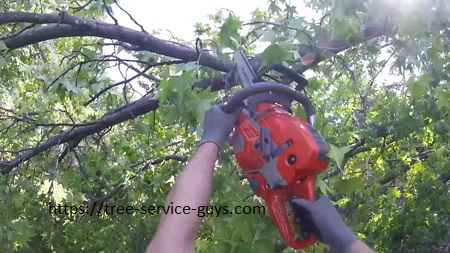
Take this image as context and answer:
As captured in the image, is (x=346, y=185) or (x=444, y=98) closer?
(x=346, y=185)

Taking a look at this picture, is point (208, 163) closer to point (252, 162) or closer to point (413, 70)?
point (252, 162)

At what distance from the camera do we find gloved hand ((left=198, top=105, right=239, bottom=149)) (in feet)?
5.92

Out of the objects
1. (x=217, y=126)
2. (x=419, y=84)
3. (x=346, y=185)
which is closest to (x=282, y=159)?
(x=217, y=126)

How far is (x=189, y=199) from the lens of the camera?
1.60m

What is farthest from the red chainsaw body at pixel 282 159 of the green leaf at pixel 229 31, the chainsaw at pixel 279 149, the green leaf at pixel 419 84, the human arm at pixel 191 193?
the green leaf at pixel 419 84

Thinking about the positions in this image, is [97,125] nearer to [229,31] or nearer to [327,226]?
[229,31]

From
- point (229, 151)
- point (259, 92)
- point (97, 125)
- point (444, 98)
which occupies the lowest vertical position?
point (259, 92)

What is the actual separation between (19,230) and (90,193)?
1114mm

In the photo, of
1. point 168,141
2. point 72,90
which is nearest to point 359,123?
point 168,141

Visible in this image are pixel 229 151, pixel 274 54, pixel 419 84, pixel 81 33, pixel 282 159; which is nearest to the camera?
pixel 282 159

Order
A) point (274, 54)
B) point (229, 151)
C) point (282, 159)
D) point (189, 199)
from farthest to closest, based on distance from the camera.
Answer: point (229, 151) < point (274, 54) < point (282, 159) < point (189, 199)

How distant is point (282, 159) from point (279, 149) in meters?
0.04

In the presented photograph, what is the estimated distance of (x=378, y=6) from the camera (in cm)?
237

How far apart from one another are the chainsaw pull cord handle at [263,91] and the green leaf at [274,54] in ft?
0.98
